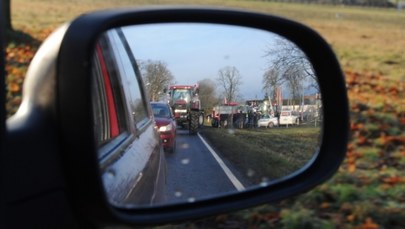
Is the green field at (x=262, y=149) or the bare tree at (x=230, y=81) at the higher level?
the bare tree at (x=230, y=81)

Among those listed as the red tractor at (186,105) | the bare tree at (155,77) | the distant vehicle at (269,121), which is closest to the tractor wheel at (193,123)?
the red tractor at (186,105)

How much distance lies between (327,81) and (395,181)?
334 cm

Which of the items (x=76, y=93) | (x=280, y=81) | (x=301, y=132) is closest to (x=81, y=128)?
(x=76, y=93)

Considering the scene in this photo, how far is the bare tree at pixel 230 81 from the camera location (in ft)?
7.91

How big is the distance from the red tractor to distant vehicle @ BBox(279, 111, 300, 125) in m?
0.55

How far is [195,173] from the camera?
2.28m

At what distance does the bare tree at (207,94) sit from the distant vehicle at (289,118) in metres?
0.45

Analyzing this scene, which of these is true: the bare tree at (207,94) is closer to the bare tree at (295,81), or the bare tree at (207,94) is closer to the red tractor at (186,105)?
the red tractor at (186,105)

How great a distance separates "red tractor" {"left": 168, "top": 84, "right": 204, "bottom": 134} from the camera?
87.4 inches

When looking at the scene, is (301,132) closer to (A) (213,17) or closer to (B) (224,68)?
(B) (224,68)

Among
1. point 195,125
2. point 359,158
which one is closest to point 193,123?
point 195,125

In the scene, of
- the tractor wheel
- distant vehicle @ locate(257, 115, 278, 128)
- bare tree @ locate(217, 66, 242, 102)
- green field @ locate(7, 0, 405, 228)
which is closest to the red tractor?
the tractor wheel

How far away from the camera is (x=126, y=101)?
8.86 feet

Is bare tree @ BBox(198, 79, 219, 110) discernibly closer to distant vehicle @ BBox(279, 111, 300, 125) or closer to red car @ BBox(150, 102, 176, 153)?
red car @ BBox(150, 102, 176, 153)
